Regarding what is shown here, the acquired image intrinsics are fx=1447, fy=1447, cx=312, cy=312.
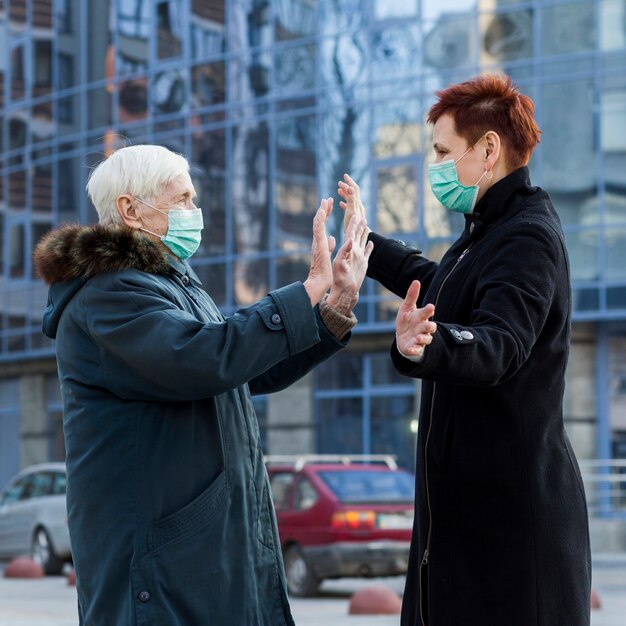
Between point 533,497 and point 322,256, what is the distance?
2.76ft

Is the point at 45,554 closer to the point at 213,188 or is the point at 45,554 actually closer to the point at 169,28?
the point at 213,188

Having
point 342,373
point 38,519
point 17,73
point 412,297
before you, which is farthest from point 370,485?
point 17,73

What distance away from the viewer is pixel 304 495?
15266mm

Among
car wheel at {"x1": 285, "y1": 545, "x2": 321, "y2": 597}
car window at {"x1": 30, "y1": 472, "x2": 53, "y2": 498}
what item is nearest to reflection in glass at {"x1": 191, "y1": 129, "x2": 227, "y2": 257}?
car window at {"x1": 30, "y1": 472, "x2": 53, "y2": 498}

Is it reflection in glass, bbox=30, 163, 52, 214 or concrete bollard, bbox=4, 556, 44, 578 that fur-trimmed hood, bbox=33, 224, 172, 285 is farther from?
reflection in glass, bbox=30, 163, 52, 214

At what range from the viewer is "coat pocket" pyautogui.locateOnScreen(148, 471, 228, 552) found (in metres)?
3.71

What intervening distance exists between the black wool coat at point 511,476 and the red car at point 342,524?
10.7m

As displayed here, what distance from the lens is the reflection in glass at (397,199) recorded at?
87.4 ft

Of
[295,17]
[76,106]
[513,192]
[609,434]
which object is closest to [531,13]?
[295,17]

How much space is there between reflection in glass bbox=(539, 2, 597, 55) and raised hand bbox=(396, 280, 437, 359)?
22788 millimetres

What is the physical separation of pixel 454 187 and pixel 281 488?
1191 centimetres

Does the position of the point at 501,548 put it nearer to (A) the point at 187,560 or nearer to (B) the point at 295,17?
(A) the point at 187,560

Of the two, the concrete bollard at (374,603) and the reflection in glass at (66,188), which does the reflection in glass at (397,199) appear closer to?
the reflection in glass at (66,188)

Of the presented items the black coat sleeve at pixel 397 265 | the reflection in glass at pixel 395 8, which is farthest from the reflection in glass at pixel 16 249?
the black coat sleeve at pixel 397 265
